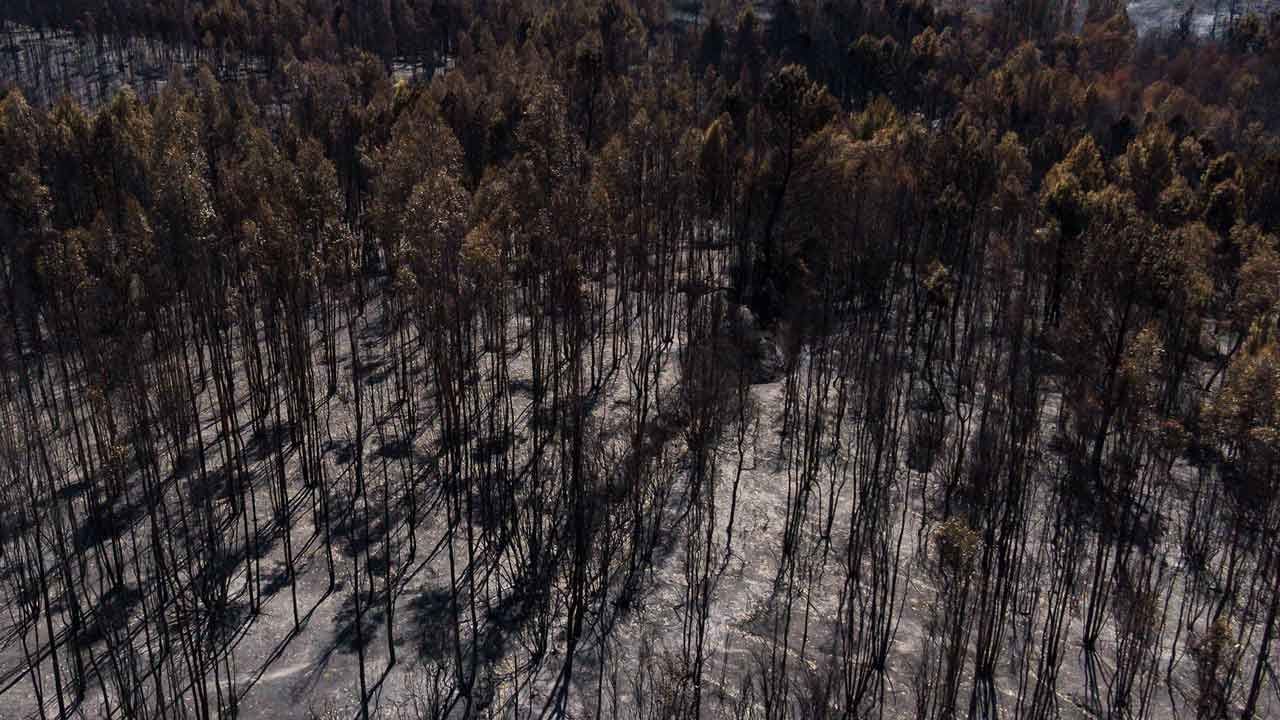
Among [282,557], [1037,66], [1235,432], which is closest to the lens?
[282,557]

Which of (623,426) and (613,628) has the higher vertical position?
(623,426)

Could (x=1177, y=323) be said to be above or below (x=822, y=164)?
below

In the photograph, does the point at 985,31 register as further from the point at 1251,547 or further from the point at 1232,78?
the point at 1251,547

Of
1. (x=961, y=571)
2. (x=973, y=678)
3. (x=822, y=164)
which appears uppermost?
(x=822, y=164)

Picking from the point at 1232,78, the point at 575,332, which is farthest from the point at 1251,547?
the point at 1232,78

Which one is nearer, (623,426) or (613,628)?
(613,628)

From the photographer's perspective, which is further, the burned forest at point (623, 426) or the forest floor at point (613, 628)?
the burned forest at point (623, 426)

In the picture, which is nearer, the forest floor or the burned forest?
the forest floor

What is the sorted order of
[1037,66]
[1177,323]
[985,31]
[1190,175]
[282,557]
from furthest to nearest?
[985,31] → [1037,66] → [1190,175] → [1177,323] → [282,557]
